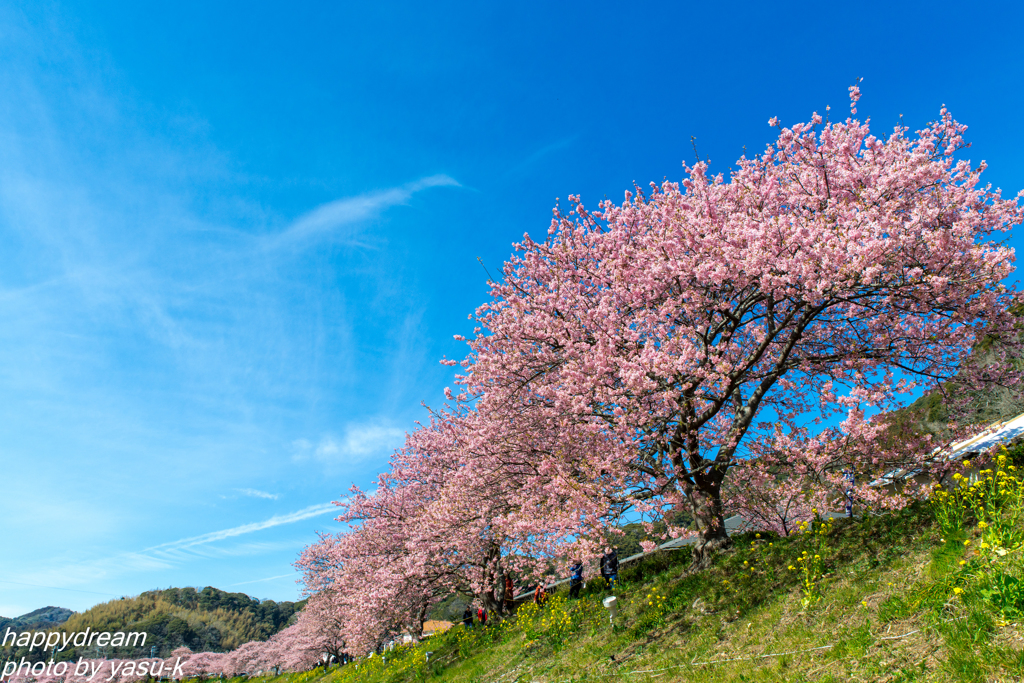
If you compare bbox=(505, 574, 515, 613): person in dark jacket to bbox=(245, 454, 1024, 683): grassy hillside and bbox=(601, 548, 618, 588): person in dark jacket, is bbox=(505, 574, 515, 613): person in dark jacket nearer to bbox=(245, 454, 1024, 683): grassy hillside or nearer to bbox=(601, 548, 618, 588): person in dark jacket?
bbox=(601, 548, 618, 588): person in dark jacket

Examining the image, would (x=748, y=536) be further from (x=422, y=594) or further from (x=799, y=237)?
(x=422, y=594)

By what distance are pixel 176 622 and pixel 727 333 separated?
390 feet

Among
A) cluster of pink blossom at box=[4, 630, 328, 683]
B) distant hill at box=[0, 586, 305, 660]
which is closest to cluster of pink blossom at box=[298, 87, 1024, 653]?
cluster of pink blossom at box=[4, 630, 328, 683]

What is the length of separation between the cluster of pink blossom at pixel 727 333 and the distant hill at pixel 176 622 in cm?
9771

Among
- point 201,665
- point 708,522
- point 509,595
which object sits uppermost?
point 708,522

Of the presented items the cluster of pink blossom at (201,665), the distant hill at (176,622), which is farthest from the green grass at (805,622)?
the distant hill at (176,622)

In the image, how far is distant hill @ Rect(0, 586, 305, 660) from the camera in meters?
84.6

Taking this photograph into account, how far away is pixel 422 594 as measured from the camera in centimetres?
2278

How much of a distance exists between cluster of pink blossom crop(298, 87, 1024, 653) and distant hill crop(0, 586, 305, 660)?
9771 centimetres

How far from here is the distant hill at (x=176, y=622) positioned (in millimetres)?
84625

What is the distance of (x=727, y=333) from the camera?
12023 mm

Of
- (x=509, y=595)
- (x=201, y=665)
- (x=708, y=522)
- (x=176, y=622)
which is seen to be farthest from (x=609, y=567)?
(x=176, y=622)

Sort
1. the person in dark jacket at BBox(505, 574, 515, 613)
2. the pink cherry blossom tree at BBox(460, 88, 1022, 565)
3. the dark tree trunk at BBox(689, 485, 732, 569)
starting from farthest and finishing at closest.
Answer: the person in dark jacket at BBox(505, 574, 515, 613), the dark tree trunk at BBox(689, 485, 732, 569), the pink cherry blossom tree at BBox(460, 88, 1022, 565)

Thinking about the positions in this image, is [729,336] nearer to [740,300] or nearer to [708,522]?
[740,300]
